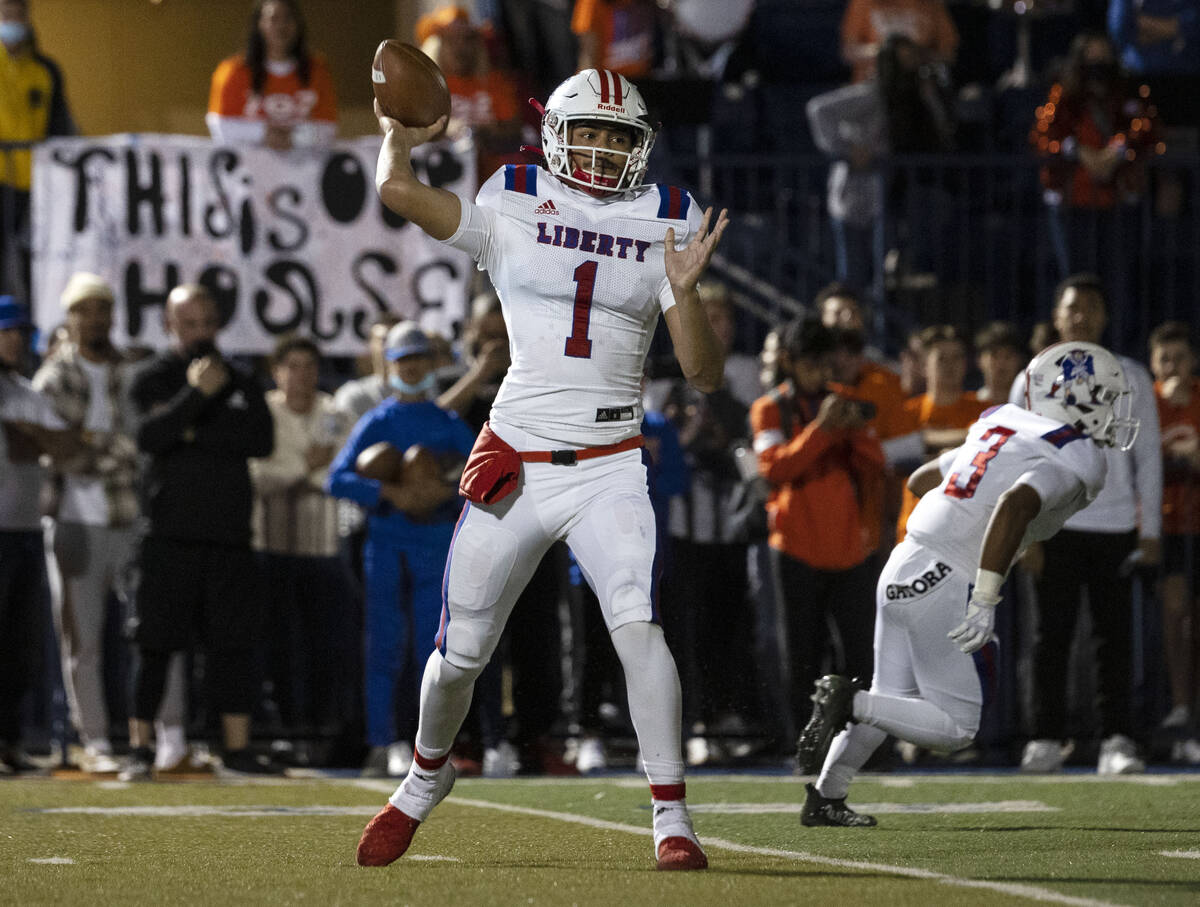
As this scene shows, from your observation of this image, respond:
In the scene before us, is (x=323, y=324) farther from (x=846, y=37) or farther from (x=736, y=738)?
(x=846, y=37)

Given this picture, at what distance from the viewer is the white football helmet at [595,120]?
17.6 feet

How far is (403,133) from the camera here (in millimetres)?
5480

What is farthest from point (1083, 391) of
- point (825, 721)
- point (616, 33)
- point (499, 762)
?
point (616, 33)

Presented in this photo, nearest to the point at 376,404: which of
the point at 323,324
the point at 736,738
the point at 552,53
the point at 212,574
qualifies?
the point at 323,324

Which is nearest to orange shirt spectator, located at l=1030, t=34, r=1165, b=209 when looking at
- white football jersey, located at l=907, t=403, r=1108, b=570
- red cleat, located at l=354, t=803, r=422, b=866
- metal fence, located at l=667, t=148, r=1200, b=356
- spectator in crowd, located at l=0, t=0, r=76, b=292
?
metal fence, located at l=667, t=148, r=1200, b=356

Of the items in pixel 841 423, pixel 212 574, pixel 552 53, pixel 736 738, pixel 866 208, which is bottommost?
pixel 736 738

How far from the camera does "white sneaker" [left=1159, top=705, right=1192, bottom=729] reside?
9375mm

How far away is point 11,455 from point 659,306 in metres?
4.50

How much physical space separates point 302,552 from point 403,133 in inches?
165

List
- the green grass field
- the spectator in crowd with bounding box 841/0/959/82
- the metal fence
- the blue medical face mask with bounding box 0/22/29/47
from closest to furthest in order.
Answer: the green grass field → the metal fence → the blue medical face mask with bounding box 0/22/29/47 → the spectator in crowd with bounding box 841/0/959/82

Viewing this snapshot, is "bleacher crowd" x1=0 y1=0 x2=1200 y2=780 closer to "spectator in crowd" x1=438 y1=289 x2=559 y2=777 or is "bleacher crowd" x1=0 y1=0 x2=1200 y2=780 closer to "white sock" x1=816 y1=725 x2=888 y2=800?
"spectator in crowd" x1=438 y1=289 x2=559 y2=777

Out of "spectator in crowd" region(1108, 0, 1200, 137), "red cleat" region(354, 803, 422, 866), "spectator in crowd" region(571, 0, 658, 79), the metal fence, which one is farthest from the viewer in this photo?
"spectator in crowd" region(1108, 0, 1200, 137)

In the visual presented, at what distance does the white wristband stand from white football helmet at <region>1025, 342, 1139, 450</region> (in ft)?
2.33

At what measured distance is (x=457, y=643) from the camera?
5.35 meters
